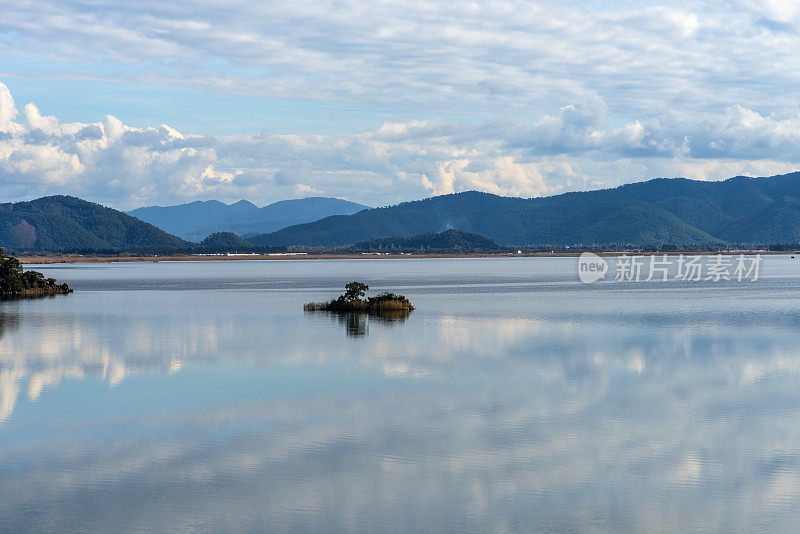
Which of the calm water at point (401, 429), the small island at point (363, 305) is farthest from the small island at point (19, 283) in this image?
the calm water at point (401, 429)

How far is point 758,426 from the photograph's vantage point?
21.2m

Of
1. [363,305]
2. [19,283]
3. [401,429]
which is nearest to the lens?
[401,429]

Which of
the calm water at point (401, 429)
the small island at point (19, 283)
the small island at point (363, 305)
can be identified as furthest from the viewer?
the small island at point (19, 283)

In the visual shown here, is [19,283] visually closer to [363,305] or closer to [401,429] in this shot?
[363,305]

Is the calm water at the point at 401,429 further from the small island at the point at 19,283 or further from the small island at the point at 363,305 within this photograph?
the small island at the point at 19,283

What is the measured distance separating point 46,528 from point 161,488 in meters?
2.47

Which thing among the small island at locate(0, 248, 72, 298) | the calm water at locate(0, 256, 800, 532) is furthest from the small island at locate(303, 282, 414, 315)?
the small island at locate(0, 248, 72, 298)

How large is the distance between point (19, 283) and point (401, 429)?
64805mm

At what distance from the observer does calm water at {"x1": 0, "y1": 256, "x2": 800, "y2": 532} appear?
1473 centimetres

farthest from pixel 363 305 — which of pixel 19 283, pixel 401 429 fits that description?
pixel 19 283

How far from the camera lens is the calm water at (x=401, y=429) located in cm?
1473

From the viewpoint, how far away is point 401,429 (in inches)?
826

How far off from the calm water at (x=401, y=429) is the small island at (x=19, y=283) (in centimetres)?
3390

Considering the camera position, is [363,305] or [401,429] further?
[363,305]
